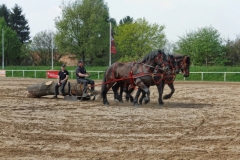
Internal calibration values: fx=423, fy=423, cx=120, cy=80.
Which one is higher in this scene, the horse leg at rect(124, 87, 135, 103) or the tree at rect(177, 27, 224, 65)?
the tree at rect(177, 27, 224, 65)

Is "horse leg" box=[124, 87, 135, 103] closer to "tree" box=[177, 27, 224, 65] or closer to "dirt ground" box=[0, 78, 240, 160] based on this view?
"dirt ground" box=[0, 78, 240, 160]

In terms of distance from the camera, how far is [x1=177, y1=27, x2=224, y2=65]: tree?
50.3 metres

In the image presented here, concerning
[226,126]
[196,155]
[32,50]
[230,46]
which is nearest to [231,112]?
[226,126]

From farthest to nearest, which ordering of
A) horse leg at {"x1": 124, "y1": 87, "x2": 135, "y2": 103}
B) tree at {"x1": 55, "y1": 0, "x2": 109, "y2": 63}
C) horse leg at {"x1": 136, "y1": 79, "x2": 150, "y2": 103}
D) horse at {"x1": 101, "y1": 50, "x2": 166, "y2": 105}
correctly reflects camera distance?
tree at {"x1": 55, "y1": 0, "x2": 109, "y2": 63} < horse leg at {"x1": 124, "y1": 87, "x2": 135, "y2": 103} < horse at {"x1": 101, "y1": 50, "x2": 166, "y2": 105} < horse leg at {"x1": 136, "y1": 79, "x2": 150, "y2": 103}

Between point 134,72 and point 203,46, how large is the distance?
36.5 metres

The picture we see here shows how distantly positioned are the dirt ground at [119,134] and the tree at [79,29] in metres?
44.8

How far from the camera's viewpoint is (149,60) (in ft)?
49.3

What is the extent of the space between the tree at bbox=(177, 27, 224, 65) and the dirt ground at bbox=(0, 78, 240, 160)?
37803 millimetres

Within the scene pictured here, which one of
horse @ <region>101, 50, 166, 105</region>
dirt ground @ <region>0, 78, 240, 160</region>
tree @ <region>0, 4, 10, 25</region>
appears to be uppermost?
tree @ <region>0, 4, 10, 25</region>

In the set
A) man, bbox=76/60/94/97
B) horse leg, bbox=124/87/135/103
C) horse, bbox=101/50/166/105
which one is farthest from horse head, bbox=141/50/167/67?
man, bbox=76/60/94/97

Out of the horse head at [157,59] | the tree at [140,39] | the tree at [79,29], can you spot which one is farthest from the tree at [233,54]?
the horse head at [157,59]

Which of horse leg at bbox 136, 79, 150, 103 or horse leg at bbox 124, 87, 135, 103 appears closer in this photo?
horse leg at bbox 136, 79, 150, 103

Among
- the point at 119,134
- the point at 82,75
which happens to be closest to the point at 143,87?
the point at 82,75

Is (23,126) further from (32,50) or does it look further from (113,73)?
(32,50)
